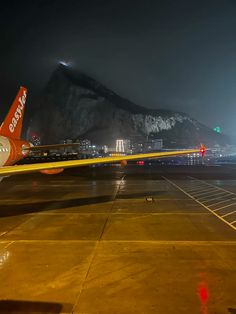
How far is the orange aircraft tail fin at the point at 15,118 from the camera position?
28.4 metres

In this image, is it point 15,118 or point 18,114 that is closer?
point 15,118

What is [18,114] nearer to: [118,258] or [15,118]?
[15,118]

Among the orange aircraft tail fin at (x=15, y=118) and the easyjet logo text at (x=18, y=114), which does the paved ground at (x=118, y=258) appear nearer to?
the orange aircraft tail fin at (x=15, y=118)

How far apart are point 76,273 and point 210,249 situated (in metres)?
5.00

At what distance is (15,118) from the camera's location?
29.7 meters

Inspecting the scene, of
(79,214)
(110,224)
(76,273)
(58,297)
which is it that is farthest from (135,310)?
(79,214)

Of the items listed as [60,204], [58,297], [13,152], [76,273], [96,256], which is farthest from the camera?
[13,152]

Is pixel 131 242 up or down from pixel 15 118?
down

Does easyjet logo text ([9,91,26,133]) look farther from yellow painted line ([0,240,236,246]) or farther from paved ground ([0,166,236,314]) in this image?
yellow painted line ([0,240,236,246])

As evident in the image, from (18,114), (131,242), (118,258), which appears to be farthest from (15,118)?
(118,258)

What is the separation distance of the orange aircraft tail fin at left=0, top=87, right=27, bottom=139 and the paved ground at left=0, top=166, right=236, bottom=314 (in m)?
9.97

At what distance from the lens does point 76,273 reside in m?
9.20

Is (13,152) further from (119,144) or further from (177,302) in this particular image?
(119,144)

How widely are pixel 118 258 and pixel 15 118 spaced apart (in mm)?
22573
